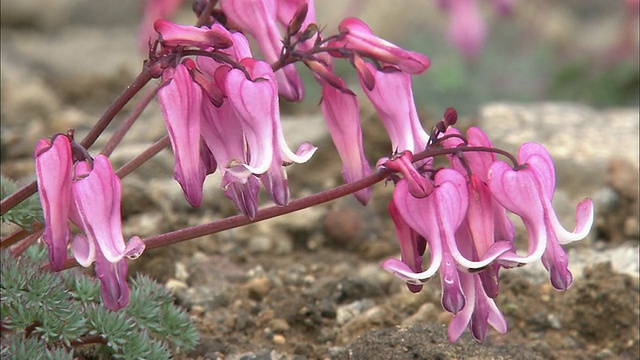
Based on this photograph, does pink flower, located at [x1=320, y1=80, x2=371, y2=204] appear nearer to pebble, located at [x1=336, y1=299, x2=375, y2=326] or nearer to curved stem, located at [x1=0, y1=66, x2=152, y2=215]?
curved stem, located at [x1=0, y1=66, x2=152, y2=215]

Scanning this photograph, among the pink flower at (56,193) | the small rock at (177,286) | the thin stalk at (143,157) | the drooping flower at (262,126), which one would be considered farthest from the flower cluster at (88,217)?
the small rock at (177,286)

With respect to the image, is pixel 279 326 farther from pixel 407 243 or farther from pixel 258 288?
pixel 407 243

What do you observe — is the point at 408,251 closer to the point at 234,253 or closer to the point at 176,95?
the point at 176,95

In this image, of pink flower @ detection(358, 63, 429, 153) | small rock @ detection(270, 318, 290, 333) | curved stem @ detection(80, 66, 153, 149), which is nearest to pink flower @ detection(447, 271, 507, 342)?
pink flower @ detection(358, 63, 429, 153)

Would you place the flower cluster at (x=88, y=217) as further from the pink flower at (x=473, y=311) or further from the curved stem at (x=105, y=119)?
the pink flower at (x=473, y=311)

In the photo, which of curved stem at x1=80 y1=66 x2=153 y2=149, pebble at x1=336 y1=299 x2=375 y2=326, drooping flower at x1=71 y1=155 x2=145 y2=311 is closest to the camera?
drooping flower at x1=71 y1=155 x2=145 y2=311

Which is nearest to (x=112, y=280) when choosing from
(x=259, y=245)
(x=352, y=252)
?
(x=259, y=245)
